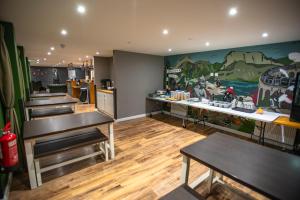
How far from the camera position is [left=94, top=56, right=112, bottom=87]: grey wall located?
6.20m

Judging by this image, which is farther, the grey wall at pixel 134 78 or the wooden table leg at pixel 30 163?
the grey wall at pixel 134 78

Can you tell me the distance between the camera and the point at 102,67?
637 centimetres

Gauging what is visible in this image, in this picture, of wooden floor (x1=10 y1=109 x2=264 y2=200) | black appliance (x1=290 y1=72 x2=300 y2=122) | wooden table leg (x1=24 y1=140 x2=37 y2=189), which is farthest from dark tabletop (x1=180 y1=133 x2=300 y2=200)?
wooden table leg (x1=24 y1=140 x2=37 y2=189)

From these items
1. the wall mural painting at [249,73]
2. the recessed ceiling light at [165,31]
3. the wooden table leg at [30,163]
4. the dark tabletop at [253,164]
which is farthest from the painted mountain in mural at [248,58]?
the wooden table leg at [30,163]

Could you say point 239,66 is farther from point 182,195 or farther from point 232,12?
point 182,195

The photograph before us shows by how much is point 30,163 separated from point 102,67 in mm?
4979

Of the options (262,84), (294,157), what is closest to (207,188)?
(294,157)

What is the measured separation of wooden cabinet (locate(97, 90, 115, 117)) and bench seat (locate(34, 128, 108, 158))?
2456 millimetres

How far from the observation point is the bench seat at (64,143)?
6.72 feet

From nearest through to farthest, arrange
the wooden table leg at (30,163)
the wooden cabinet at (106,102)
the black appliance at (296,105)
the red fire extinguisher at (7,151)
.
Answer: the red fire extinguisher at (7,151)
the wooden table leg at (30,163)
the black appliance at (296,105)
the wooden cabinet at (106,102)

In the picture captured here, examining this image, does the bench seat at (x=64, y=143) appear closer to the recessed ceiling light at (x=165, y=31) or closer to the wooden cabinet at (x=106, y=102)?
the recessed ceiling light at (x=165, y=31)

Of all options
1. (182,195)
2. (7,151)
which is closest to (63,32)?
(7,151)

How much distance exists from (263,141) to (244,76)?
5.30 ft

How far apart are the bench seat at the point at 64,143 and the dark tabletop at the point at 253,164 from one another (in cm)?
162
